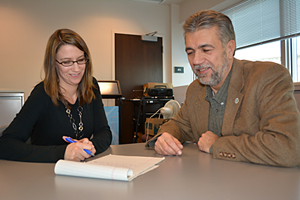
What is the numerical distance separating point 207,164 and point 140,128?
4.33m

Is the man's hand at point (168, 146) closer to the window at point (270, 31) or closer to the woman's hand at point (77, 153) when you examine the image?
the woman's hand at point (77, 153)

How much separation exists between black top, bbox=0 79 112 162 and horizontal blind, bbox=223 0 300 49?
3.20m

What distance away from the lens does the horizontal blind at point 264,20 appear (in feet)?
11.6

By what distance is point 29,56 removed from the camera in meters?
4.86

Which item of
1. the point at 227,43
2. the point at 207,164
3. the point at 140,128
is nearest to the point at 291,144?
the point at 207,164

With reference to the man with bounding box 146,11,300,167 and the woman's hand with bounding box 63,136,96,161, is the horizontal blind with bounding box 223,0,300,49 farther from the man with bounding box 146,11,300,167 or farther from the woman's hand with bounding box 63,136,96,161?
Answer: the woman's hand with bounding box 63,136,96,161

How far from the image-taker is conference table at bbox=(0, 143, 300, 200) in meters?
0.59

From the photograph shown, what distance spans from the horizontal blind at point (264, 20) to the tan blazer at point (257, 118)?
285cm

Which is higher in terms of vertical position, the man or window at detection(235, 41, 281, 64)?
window at detection(235, 41, 281, 64)

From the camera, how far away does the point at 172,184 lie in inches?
26.2

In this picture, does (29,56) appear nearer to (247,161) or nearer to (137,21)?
(137,21)

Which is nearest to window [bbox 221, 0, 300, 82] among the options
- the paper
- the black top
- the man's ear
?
the man's ear

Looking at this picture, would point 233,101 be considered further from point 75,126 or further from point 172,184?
point 75,126

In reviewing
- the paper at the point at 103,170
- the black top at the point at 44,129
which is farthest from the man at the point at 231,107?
the black top at the point at 44,129
